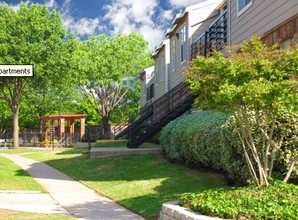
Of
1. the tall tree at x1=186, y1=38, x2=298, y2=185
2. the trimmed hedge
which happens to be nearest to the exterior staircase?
the trimmed hedge

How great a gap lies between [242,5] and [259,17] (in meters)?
1.59

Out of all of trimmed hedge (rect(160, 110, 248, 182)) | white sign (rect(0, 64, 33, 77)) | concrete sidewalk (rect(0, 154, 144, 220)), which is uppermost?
white sign (rect(0, 64, 33, 77))

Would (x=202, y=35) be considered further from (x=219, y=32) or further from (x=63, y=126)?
(x=63, y=126)

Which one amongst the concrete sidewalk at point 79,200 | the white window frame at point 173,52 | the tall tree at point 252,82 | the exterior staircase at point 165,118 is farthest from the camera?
the white window frame at point 173,52

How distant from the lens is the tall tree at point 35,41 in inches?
1206

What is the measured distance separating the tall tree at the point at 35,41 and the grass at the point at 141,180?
16.3 metres

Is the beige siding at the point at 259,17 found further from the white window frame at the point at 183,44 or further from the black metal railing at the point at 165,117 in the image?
the white window frame at the point at 183,44

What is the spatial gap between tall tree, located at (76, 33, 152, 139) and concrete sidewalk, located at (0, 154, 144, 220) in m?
25.0

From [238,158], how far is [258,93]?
284cm

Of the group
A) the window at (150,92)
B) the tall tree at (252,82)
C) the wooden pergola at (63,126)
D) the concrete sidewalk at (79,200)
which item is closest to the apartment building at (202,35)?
the tall tree at (252,82)

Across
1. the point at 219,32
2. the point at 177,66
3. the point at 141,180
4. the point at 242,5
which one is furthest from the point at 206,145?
the point at 177,66

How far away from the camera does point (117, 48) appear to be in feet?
135

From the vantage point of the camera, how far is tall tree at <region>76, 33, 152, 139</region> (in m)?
40.2

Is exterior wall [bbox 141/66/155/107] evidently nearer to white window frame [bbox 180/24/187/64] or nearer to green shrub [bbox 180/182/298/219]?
white window frame [bbox 180/24/187/64]
